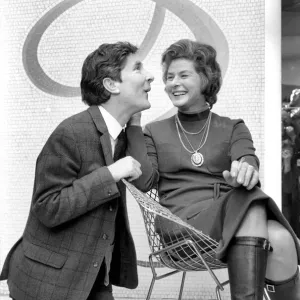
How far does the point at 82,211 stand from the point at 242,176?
1.95ft

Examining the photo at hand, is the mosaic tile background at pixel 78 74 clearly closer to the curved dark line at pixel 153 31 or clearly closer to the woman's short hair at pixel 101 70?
the curved dark line at pixel 153 31

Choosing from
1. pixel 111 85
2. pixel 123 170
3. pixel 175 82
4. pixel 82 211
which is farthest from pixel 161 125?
pixel 82 211

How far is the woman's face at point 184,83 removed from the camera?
303cm

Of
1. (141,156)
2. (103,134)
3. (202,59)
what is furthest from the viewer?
(202,59)

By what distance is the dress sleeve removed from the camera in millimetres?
2812

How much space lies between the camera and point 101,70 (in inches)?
106

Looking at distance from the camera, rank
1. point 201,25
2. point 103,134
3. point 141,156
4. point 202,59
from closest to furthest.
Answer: point 103,134 < point 141,156 < point 202,59 < point 201,25

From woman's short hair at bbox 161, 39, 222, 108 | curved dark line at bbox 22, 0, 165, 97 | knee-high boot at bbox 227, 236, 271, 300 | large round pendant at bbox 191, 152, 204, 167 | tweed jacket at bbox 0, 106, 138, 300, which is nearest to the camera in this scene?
knee-high boot at bbox 227, 236, 271, 300

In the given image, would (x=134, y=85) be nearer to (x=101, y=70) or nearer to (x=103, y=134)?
(x=101, y=70)

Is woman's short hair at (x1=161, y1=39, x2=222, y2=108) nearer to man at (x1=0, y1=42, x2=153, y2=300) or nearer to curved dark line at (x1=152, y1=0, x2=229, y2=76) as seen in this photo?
man at (x1=0, y1=42, x2=153, y2=300)

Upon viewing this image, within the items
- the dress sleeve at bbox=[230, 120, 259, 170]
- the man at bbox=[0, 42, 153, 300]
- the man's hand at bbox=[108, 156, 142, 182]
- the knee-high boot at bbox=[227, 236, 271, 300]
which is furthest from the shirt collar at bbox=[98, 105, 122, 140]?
the knee-high boot at bbox=[227, 236, 271, 300]

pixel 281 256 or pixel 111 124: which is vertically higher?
pixel 111 124

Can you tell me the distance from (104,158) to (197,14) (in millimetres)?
1582

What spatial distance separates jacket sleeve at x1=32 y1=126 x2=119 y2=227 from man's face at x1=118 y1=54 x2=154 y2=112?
12.3 inches
